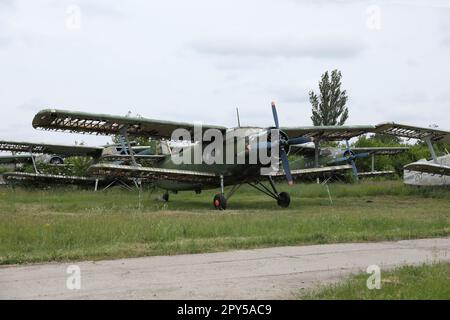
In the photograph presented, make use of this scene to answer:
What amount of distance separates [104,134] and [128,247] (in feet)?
41.5

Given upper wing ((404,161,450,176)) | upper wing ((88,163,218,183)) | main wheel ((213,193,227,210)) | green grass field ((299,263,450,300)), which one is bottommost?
green grass field ((299,263,450,300))

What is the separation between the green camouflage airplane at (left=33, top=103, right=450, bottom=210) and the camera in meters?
20.8

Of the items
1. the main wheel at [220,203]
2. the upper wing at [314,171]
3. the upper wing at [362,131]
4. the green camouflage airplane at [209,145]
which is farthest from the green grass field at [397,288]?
the upper wing at [314,171]

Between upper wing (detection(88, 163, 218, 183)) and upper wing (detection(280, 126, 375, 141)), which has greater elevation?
upper wing (detection(280, 126, 375, 141))

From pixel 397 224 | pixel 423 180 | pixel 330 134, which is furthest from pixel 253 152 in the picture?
pixel 423 180

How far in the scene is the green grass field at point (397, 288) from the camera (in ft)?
20.4

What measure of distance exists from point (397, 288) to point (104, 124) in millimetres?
16126

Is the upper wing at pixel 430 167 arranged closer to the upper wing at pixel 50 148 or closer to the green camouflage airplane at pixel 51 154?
the green camouflage airplane at pixel 51 154

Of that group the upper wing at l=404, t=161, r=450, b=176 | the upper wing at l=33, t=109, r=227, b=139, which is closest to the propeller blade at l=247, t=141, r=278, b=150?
the upper wing at l=33, t=109, r=227, b=139

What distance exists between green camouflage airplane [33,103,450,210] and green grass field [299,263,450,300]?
13.3m

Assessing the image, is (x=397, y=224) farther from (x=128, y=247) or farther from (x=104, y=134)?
(x=104, y=134)

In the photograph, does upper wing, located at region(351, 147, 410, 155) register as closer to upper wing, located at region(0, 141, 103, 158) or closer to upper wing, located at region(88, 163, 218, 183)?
upper wing, located at region(0, 141, 103, 158)

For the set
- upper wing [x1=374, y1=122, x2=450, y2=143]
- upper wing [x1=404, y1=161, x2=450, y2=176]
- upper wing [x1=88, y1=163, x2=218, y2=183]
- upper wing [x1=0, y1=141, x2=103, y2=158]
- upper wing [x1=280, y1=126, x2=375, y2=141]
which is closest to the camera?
upper wing [x1=88, y1=163, x2=218, y2=183]

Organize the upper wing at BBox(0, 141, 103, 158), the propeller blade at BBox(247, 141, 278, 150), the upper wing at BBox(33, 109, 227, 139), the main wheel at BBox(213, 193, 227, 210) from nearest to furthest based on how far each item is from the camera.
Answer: the upper wing at BBox(33, 109, 227, 139) < the propeller blade at BBox(247, 141, 278, 150) < the main wheel at BBox(213, 193, 227, 210) < the upper wing at BBox(0, 141, 103, 158)
